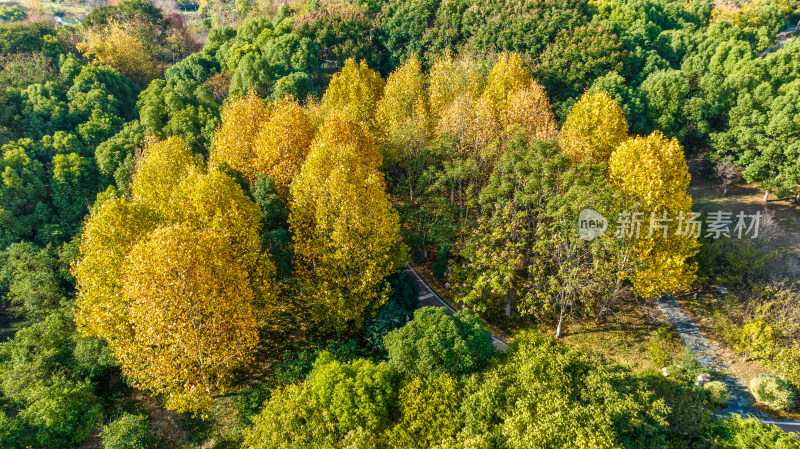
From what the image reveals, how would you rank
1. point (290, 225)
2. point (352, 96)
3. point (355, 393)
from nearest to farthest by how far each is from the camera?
point (355, 393) < point (290, 225) < point (352, 96)

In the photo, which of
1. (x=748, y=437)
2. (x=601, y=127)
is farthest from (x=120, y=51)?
(x=748, y=437)

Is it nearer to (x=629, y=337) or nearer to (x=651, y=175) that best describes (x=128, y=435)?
(x=629, y=337)

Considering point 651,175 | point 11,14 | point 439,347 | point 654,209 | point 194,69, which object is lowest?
point 439,347

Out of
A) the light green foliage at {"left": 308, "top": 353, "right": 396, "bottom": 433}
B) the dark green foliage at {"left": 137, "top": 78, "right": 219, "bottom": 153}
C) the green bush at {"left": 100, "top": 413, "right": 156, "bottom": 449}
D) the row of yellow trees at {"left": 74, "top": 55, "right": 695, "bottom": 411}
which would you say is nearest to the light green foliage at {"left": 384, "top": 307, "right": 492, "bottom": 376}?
the light green foliage at {"left": 308, "top": 353, "right": 396, "bottom": 433}

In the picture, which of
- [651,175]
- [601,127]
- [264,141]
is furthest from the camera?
[601,127]

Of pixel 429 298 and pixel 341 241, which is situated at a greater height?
pixel 341 241

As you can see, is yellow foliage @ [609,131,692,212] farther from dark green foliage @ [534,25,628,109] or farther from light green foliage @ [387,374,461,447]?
dark green foliage @ [534,25,628,109]

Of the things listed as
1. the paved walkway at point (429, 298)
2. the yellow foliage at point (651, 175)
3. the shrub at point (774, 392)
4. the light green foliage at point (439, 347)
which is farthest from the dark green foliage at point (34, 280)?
the shrub at point (774, 392)
